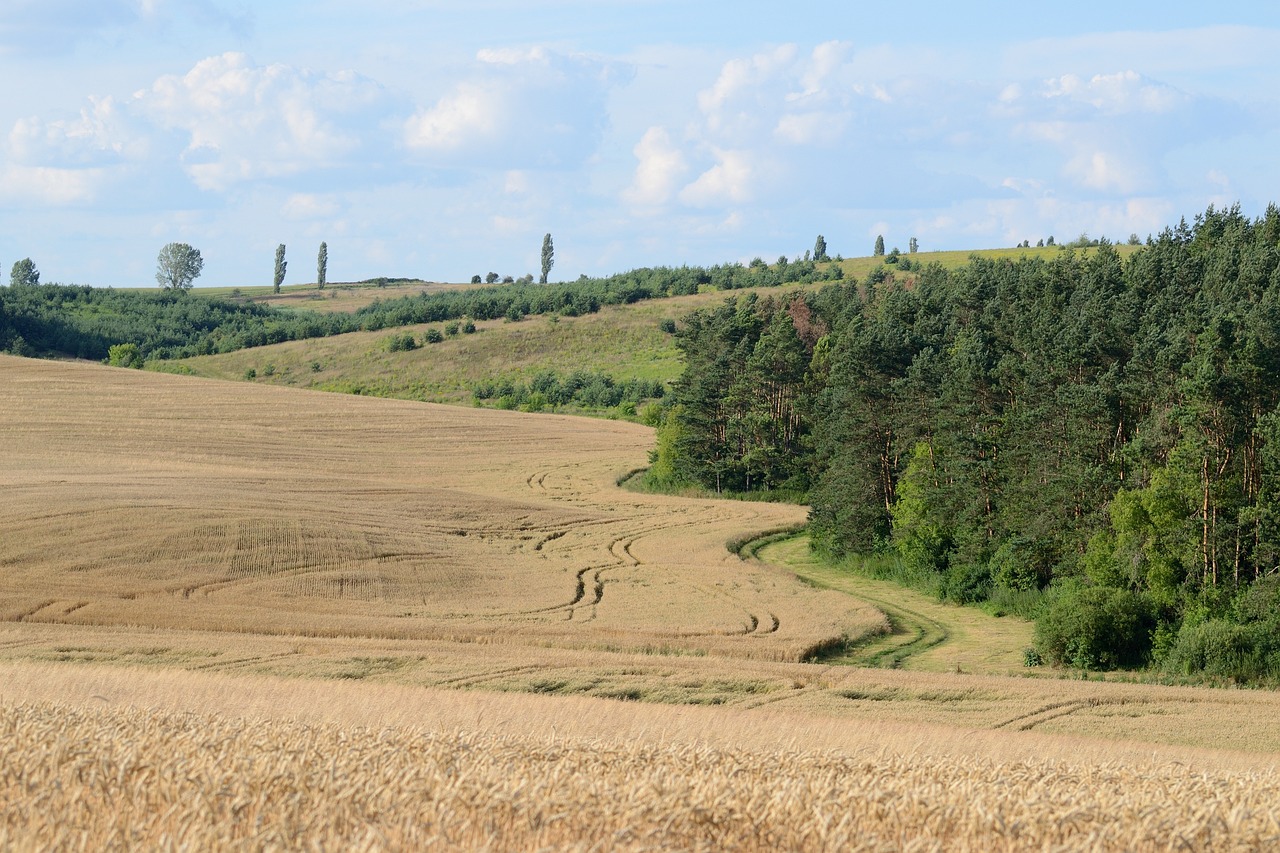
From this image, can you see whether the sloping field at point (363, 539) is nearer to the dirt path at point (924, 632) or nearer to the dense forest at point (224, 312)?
the dirt path at point (924, 632)

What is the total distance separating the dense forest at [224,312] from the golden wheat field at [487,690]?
6999 centimetres

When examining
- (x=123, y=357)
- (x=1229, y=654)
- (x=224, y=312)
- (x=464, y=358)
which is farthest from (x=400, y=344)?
(x=1229, y=654)

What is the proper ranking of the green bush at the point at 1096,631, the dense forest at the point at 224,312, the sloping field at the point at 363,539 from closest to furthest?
the sloping field at the point at 363,539, the green bush at the point at 1096,631, the dense forest at the point at 224,312

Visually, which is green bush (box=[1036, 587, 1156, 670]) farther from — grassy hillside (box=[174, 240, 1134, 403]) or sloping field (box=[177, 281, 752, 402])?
grassy hillside (box=[174, 240, 1134, 403])

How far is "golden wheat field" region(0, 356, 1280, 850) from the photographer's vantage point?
9516 mm

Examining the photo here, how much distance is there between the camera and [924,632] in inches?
1761

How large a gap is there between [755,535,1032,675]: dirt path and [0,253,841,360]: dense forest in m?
105

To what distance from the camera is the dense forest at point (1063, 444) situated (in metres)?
41.8

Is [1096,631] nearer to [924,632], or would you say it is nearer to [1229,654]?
[1229,654]

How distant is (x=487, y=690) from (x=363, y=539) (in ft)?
77.7

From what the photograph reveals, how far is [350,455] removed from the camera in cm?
8144

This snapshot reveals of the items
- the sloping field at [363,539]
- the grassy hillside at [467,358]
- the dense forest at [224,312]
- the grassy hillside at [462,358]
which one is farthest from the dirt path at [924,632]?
the dense forest at [224,312]

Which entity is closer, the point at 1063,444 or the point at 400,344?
the point at 1063,444

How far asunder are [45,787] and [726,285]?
6640 inches
